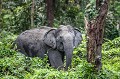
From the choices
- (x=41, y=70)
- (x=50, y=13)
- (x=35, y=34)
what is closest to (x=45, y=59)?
(x=35, y=34)

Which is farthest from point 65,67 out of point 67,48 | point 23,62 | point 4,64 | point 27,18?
point 27,18

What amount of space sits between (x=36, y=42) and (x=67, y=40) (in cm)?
175

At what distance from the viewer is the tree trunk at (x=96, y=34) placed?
6777 millimetres

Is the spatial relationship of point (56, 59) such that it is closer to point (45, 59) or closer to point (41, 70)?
point (45, 59)

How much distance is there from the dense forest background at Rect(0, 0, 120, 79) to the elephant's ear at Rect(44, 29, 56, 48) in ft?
1.68

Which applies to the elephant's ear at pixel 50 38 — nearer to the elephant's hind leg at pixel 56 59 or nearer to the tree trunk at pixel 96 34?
the elephant's hind leg at pixel 56 59

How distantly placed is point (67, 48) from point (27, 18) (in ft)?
25.8

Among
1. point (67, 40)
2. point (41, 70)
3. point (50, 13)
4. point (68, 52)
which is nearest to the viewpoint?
point (41, 70)

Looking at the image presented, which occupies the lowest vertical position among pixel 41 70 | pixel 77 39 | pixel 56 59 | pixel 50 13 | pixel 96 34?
pixel 56 59

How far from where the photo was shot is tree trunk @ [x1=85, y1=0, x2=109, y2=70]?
22.2 feet

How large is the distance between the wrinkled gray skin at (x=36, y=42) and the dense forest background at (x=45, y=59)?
45cm

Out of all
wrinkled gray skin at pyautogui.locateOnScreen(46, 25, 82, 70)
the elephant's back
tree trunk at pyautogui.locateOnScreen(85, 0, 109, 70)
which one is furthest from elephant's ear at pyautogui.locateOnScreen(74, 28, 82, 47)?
tree trunk at pyautogui.locateOnScreen(85, 0, 109, 70)

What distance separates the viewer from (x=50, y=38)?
392 inches

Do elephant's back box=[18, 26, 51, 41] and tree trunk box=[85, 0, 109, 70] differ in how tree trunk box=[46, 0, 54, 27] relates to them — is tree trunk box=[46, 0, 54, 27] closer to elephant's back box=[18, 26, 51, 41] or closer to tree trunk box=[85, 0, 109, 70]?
elephant's back box=[18, 26, 51, 41]
